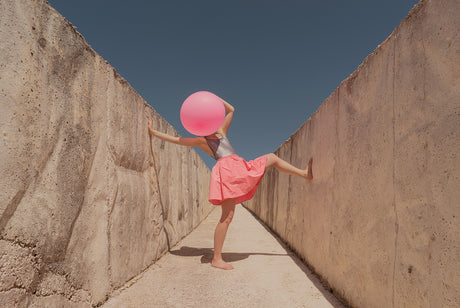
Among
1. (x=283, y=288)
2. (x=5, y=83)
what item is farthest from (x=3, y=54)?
(x=283, y=288)

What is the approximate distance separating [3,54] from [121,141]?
3.76 ft

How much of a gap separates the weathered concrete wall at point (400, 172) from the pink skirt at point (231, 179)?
0.86 m

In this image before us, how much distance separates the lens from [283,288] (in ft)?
7.78

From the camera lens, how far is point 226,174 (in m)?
3.03

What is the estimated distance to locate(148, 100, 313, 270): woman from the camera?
2.99m

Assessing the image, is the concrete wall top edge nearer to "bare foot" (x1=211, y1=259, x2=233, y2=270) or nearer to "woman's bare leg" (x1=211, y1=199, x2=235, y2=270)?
"woman's bare leg" (x1=211, y1=199, x2=235, y2=270)

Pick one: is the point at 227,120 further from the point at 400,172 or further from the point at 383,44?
the point at 400,172

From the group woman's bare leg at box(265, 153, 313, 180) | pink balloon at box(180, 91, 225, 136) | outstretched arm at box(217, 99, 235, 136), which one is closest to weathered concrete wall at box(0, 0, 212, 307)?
pink balloon at box(180, 91, 225, 136)

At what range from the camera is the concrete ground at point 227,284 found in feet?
6.70

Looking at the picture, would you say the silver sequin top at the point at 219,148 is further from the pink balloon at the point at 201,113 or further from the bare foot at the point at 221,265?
the bare foot at the point at 221,265

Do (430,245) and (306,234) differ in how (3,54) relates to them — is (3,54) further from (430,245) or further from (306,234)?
(306,234)

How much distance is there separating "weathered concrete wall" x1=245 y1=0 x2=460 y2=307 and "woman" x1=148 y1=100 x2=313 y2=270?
2.79 ft

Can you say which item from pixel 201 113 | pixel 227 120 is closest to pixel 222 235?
pixel 201 113

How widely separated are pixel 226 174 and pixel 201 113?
2.27 feet
